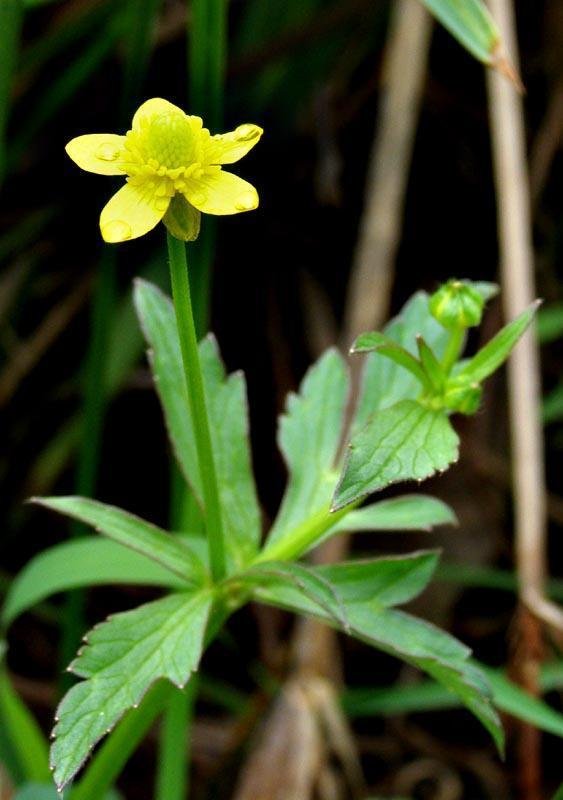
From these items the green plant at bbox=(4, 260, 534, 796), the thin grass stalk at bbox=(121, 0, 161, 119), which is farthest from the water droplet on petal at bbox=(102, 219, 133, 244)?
the thin grass stalk at bbox=(121, 0, 161, 119)

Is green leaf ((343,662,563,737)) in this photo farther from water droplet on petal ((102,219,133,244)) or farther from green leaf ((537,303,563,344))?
water droplet on petal ((102,219,133,244))

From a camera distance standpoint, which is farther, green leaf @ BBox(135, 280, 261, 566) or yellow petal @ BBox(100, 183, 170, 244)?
green leaf @ BBox(135, 280, 261, 566)

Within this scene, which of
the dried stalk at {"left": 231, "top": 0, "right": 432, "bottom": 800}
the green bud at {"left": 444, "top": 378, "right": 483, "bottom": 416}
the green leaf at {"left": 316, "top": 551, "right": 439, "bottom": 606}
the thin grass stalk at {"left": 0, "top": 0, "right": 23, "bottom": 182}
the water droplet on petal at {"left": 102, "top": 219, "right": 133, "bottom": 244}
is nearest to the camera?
the water droplet on petal at {"left": 102, "top": 219, "right": 133, "bottom": 244}

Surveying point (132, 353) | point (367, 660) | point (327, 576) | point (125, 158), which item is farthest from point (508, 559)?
point (125, 158)

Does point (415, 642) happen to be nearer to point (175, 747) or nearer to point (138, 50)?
point (175, 747)

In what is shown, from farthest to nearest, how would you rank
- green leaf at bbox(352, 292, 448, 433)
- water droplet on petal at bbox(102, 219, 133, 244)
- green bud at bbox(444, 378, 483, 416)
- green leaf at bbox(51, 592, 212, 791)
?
green leaf at bbox(352, 292, 448, 433)
green bud at bbox(444, 378, 483, 416)
green leaf at bbox(51, 592, 212, 791)
water droplet on petal at bbox(102, 219, 133, 244)

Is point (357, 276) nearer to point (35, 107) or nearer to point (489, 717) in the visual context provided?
point (35, 107)

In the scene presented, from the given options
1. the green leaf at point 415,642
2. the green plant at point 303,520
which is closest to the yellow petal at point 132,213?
the green plant at point 303,520

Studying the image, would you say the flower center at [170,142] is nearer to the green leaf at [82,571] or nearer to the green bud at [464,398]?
the green bud at [464,398]
